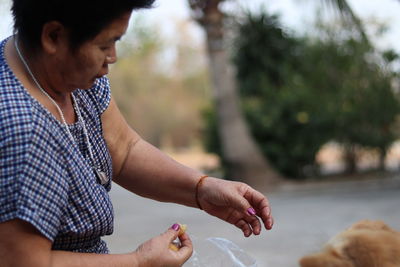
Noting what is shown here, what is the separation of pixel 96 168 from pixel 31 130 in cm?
28

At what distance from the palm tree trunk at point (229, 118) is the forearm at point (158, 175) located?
31.5ft

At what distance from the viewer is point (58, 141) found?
136cm

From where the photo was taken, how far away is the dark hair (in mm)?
1337

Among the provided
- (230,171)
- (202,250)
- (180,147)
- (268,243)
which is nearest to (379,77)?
(230,171)

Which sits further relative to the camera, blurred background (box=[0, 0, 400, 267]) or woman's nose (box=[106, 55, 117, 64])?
blurred background (box=[0, 0, 400, 267])

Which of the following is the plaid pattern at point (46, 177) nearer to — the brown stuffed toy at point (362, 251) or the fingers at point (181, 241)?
the fingers at point (181, 241)

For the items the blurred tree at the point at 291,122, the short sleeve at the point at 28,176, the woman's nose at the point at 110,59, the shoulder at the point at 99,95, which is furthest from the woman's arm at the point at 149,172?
the blurred tree at the point at 291,122

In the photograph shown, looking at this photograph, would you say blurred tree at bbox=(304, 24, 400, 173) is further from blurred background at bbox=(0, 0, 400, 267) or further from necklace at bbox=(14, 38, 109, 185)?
necklace at bbox=(14, 38, 109, 185)

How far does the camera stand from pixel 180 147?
87.5 feet

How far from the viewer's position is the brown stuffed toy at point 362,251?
184 cm

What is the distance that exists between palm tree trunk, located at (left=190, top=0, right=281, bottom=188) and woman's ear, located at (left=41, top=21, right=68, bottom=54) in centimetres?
1008

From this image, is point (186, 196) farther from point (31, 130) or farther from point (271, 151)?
point (271, 151)

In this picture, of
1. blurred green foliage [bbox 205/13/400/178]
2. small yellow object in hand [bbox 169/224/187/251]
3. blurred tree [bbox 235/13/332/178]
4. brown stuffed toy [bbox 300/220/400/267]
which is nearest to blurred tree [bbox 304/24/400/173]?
blurred green foliage [bbox 205/13/400/178]

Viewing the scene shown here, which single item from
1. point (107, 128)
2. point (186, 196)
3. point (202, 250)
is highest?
point (107, 128)
